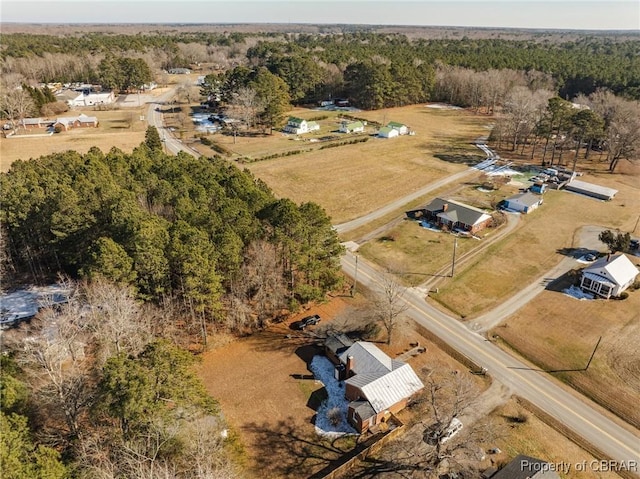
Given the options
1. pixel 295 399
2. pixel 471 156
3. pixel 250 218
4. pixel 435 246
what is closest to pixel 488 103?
pixel 471 156

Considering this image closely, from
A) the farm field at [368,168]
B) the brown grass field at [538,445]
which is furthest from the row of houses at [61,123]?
the brown grass field at [538,445]

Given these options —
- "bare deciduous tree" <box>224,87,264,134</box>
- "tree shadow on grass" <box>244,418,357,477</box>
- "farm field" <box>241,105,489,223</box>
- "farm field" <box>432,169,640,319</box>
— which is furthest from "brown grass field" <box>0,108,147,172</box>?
"tree shadow on grass" <box>244,418,357,477</box>

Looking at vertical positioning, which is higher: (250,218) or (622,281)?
(250,218)

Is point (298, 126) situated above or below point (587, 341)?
above

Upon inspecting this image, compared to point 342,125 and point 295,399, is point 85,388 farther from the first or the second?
point 342,125

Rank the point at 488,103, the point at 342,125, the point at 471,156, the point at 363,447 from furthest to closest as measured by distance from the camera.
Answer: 1. the point at 488,103
2. the point at 342,125
3. the point at 471,156
4. the point at 363,447

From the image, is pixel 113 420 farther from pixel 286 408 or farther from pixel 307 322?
pixel 307 322

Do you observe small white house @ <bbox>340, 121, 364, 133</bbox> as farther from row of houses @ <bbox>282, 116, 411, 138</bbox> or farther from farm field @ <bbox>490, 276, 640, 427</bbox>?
farm field @ <bbox>490, 276, 640, 427</bbox>

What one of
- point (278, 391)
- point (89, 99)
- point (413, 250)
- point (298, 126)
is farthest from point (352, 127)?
point (278, 391)
